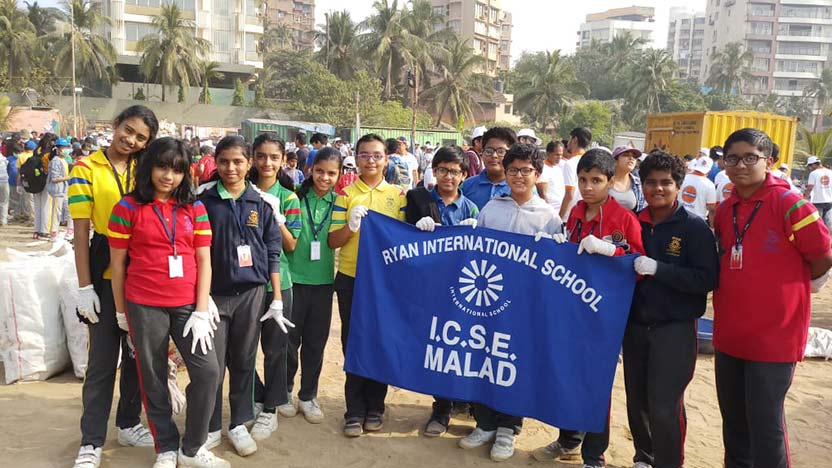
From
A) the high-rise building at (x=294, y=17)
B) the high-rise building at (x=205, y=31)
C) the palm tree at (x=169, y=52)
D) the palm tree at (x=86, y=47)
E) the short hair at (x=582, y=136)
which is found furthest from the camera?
the high-rise building at (x=294, y=17)

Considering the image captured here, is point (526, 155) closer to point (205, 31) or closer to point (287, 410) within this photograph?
point (287, 410)

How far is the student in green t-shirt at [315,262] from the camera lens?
423 cm

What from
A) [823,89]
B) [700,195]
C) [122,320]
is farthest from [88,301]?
[823,89]

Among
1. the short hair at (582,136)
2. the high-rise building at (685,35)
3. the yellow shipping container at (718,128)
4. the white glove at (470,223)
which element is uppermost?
the high-rise building at (685,35)

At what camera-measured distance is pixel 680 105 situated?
58.1 metres

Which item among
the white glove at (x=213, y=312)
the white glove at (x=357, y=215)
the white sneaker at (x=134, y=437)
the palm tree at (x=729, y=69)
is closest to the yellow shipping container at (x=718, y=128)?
the white glove at (x=357, y=215)

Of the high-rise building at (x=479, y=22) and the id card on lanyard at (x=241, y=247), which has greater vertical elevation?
the high-rise building at (x=479, y=22)

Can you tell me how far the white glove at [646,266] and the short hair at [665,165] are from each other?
44 centimetres

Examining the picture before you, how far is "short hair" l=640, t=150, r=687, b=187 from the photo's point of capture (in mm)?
3369

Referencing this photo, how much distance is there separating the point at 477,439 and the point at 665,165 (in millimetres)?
2033

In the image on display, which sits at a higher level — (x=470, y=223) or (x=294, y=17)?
(x=294, y=17)

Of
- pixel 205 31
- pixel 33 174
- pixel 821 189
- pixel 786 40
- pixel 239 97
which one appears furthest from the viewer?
pixel 786 40

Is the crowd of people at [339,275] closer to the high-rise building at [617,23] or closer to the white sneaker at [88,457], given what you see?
the white sneaker at [88,457]

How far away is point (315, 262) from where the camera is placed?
4250mm
